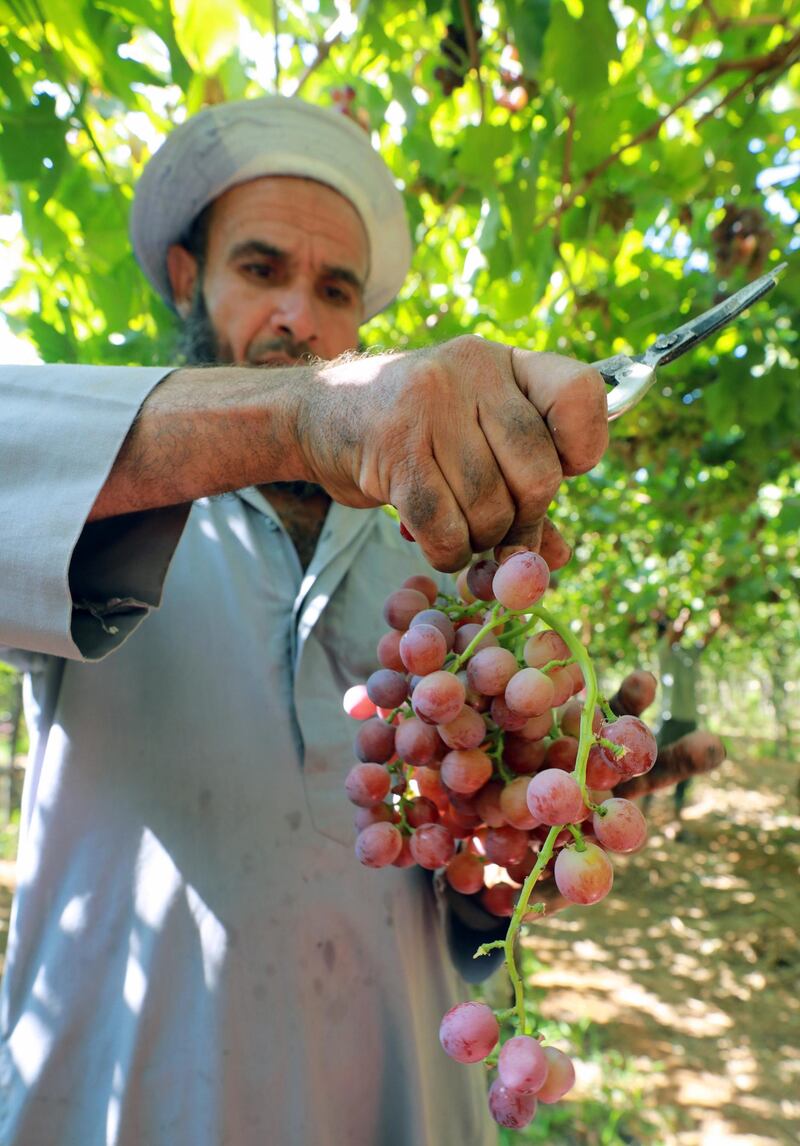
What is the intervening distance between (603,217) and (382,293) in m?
0.88

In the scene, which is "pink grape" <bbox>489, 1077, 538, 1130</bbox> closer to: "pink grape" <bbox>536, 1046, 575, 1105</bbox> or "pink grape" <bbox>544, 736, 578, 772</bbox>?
"pink grape" <bbox>536, 1046, 575, 1105</bbox>

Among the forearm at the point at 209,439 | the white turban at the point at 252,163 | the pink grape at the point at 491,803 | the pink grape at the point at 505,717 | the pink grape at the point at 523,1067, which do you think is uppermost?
the white turban at the point at 252,163

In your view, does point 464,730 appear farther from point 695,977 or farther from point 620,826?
point 695,977

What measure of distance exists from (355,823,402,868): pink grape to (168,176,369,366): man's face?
1.11 metres

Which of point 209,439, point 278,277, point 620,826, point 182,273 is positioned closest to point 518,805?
point 620,826

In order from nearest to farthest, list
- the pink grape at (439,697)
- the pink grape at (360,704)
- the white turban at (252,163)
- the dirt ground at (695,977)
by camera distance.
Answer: the pink grape at (439,697), the pink grape at (360,704), the white turban at (252,163), the dirt ground at (695,977)

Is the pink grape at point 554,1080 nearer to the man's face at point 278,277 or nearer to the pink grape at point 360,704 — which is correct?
the pink grape at point 360,704

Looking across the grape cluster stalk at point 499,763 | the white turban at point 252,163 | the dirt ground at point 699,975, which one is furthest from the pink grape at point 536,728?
the dirt ground at point 699,975

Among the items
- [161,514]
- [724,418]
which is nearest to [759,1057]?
[724,418]

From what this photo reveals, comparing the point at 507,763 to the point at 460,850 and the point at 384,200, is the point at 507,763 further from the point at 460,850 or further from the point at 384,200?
the point at 384,200

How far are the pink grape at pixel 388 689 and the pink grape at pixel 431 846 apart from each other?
176mm

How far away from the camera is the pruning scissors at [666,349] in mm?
903

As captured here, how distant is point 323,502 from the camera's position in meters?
1.86

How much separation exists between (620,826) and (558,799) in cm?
8
